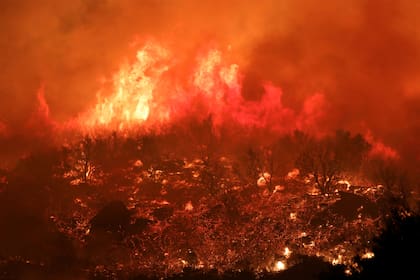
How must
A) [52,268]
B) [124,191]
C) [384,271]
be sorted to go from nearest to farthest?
[384,271] < [52,268] < [124,191]

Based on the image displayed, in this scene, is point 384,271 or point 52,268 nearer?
point 384,271

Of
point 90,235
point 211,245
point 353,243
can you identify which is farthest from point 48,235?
point 353,243

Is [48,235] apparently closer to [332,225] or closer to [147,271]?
[147,271]

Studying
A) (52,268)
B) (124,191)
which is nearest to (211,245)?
(52,268)

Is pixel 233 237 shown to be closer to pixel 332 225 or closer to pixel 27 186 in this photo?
pixel 332 225

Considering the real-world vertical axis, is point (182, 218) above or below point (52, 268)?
above

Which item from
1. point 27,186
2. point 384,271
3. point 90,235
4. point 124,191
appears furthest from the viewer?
point 27,186

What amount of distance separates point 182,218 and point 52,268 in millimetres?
20800

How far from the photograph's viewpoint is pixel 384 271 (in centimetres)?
2003

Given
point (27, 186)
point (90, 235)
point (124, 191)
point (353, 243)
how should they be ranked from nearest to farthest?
1. point (353, 243)
2. point (90, 235)
3. point (124, 191)
4. point (27, 186)

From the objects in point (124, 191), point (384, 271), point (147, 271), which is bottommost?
point (384, 271)

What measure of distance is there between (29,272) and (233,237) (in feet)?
88.9

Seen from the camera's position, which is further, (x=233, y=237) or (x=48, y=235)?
(x=48, y=235)

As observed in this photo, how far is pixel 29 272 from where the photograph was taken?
217 ft
